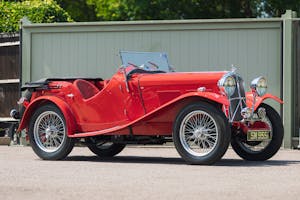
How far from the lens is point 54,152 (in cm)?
1265

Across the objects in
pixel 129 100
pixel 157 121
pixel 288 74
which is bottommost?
pixel 157 121

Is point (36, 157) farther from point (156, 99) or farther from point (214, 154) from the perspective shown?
point (214, 154)

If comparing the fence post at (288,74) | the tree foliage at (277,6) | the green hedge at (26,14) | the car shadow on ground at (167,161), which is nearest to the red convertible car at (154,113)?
the car shadow on ground at (167,161)

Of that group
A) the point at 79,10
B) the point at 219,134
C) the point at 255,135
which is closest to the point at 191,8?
the point at 79,10

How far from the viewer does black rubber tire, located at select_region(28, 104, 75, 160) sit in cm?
1258

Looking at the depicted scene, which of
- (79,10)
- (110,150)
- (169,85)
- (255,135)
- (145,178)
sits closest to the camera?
(145,178)

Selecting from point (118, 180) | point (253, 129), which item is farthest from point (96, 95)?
point (118, 180)

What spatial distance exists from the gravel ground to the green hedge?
7307mm

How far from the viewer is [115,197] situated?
793cm

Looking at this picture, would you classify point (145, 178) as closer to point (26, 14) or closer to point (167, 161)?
point (167, 161)

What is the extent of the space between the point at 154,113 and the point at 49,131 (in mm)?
1820

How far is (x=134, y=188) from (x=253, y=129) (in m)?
3.57

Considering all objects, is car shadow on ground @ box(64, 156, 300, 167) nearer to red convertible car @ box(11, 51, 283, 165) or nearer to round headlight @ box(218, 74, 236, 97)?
red convertible car @ box(11, 51, 283, 165)

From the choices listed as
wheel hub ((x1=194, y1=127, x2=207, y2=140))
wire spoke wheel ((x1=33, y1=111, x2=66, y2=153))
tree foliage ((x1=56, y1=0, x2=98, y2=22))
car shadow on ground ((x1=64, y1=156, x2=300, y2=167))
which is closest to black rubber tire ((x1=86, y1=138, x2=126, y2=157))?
car shadow on ground ((x1=64, y1=156, x2=300, y2=167))
